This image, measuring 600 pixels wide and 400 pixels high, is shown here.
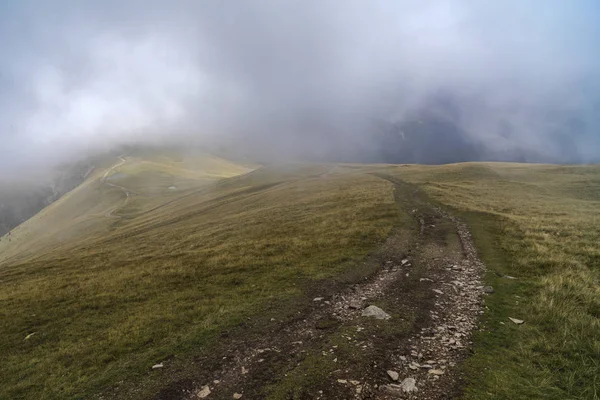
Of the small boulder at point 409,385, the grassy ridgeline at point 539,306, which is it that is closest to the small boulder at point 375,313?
the grassy ridgeline at point 539,306

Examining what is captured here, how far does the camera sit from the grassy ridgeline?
952 centimetres

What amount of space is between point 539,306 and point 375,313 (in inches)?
287

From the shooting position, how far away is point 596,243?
2361 cm

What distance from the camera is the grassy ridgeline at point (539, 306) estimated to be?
9523 millimetres

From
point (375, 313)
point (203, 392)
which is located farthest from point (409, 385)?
point (203, 392)

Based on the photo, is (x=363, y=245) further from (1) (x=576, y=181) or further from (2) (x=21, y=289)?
(1) (x=576, y=181)

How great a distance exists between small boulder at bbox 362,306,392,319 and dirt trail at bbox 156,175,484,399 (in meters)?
0.29

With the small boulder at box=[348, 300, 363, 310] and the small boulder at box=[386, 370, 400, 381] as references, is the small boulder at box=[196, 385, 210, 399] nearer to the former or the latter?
the small boulder at box=[386, 370, 400, 381]

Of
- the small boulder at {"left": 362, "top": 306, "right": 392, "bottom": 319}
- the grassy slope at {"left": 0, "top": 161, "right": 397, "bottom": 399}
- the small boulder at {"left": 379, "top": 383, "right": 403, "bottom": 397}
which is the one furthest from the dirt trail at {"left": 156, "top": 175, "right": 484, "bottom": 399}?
the grassy slope at {"left": 0, "top": 161, "right": 397, "bottom": 399}

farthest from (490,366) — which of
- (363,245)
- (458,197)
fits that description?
(458,197)

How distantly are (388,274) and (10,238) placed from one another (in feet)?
702

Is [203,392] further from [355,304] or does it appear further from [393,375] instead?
[355,304]

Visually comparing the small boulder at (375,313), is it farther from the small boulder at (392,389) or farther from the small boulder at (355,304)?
the small boulder at (392,389)

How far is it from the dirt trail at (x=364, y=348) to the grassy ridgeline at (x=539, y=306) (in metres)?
1.00
